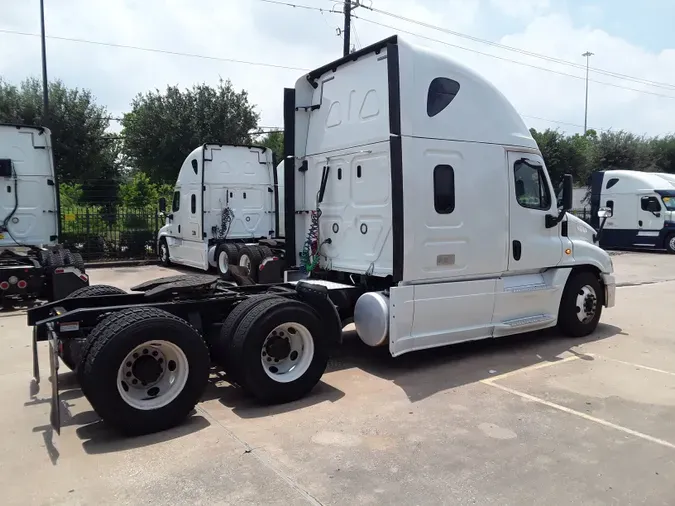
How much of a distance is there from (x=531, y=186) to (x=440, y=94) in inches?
75.9

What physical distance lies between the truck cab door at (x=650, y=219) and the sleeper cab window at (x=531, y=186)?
19460mm

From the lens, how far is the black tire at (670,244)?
2386 cm

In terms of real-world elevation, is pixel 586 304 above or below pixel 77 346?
below

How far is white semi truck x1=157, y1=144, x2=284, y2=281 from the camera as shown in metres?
14.7

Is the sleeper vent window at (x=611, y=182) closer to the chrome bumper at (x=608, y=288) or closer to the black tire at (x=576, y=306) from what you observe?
the chrome bumper at (x=608, y=288)

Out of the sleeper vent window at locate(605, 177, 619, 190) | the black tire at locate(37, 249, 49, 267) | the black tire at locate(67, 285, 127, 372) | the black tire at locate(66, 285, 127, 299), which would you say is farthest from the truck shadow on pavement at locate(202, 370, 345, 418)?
the sleeper vent window at locate(605, 177, 619, 190)

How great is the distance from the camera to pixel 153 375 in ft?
15.4

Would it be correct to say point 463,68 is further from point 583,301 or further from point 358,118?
point 583,301

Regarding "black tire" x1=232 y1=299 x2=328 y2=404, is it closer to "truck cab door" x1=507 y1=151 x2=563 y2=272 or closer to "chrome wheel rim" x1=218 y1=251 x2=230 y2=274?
"truck cab door" x1=507 y1=151 x2=563 y2=272

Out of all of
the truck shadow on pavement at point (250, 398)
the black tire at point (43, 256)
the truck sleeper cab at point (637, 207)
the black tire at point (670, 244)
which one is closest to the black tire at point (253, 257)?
the black tire at point (43, 256)

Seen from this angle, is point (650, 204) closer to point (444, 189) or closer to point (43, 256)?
point (444, 189)

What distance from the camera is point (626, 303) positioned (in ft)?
37.9

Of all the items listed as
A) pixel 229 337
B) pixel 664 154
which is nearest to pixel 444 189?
pixel 229 337

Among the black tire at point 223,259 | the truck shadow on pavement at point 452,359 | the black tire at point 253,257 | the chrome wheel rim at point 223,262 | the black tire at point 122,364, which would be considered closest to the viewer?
the black tire at point 122,364
